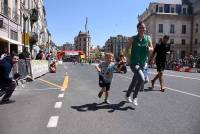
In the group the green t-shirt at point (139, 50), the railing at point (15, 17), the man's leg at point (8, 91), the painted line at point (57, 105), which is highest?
the railing at point (15, 17)

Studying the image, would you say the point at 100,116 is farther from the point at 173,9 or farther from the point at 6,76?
the point at 173,9

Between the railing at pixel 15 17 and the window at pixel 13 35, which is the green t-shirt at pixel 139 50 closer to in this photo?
the window at pixel 13 35

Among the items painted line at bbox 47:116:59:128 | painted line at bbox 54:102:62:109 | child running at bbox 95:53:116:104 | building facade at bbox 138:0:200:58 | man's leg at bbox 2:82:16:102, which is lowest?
painted line at bbox 47:116:59:128

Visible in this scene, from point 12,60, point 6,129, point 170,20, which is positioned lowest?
point 6,129

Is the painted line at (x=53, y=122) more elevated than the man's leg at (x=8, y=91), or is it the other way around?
the man's leg at (x=8, y=91)

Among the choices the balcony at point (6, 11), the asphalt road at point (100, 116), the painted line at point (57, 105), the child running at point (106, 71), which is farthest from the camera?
the balcony at point (6, 11)

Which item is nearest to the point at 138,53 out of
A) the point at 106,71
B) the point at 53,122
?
the point at 106,71

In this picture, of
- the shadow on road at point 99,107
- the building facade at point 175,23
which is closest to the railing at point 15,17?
the shadow on road at point 99,107

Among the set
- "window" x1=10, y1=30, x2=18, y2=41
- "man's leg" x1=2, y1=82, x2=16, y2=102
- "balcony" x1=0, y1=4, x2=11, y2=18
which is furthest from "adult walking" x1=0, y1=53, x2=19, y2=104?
"window" x1=10, y1=30, x2=18, y2=41

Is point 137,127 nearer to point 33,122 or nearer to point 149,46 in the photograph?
point 33,122

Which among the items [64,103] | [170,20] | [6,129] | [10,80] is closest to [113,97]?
[64,103]

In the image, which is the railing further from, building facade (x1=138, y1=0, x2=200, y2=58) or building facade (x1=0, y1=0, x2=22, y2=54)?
building facade (x1=138, y1=0, x2=200, y2=58)

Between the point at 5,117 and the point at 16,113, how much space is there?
19.3 inches

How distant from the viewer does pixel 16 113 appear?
809 cm
